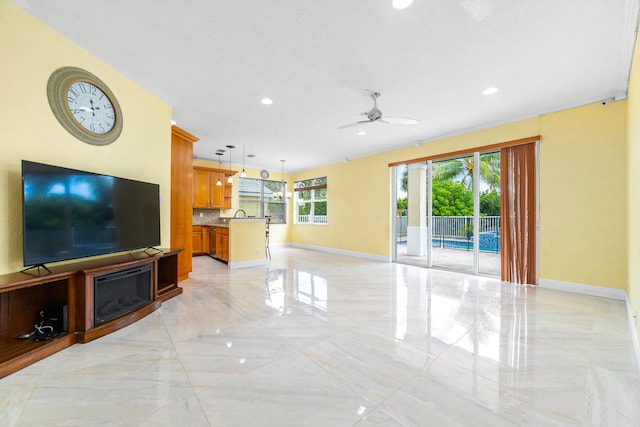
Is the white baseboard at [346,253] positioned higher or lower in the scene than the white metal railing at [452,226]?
lower

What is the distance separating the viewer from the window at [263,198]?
8.69 m

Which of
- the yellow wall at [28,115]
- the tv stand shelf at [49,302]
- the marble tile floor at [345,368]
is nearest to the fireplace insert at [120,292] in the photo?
the tv stand shelf at [49,302]

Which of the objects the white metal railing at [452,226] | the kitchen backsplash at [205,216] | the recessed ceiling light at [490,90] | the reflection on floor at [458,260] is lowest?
the reflection on floor at [458,260]

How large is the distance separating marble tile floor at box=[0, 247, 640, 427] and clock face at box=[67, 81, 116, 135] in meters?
2.16

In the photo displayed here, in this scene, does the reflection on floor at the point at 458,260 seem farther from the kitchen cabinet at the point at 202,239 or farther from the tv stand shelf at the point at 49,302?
the tv stand shelf at the point at 49,302

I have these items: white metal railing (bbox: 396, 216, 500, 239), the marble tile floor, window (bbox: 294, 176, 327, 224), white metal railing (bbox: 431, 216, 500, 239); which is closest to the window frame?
window (bbox: 294, 176, 327, 224)

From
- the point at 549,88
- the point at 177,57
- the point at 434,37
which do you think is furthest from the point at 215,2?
Answer: the point at 549,88

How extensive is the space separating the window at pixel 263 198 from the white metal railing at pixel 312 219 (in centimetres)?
62

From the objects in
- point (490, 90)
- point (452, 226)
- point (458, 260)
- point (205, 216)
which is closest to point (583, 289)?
point (458, 260)

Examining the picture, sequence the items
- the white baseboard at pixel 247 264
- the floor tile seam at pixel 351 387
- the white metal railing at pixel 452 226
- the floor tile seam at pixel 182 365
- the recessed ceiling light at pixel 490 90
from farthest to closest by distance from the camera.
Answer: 1. the white metal railing at pixel 452 226
2. the white baseboard at pixel 247 264
3. the recessed ceiling light at pixel 490 90
4. the floor tile seam at pixel 182 365
5. the floor tile seam at pixel 351 387

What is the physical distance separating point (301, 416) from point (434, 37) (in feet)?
10.5

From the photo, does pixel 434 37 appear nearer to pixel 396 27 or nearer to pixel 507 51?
pixel 396 27

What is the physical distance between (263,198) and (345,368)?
7.70 m

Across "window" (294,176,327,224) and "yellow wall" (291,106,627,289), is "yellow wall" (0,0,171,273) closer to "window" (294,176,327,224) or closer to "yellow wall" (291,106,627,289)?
"yellow wall" (291,106,627,289)
